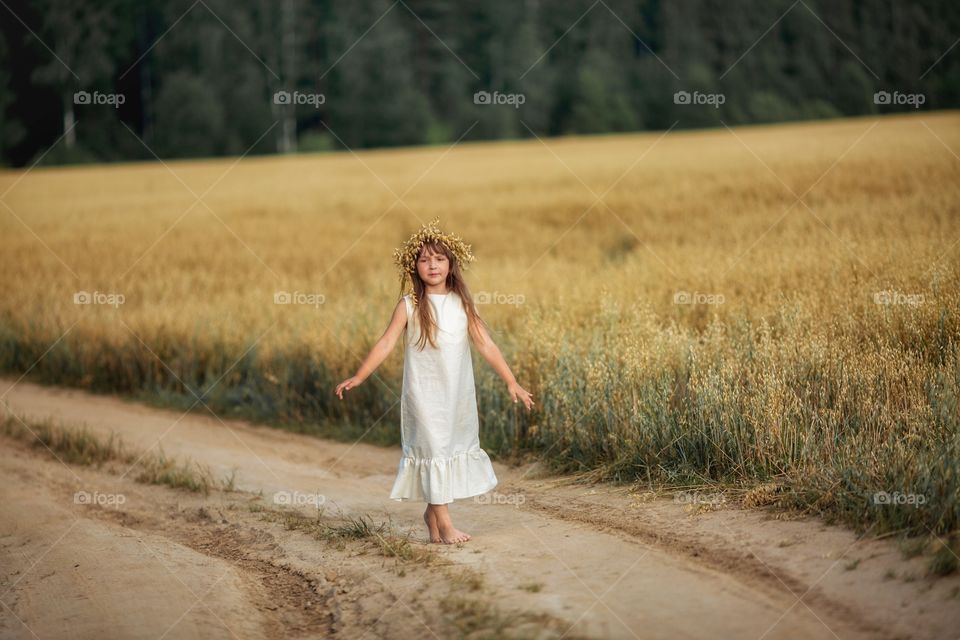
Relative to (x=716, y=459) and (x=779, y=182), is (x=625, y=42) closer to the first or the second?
(x=779, y=182)

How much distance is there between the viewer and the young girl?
19.8ft

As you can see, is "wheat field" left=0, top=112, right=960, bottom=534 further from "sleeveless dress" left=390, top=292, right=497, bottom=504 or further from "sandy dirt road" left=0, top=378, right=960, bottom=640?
"sleeveless dress" left=390, top=292, right=497, bottom=504

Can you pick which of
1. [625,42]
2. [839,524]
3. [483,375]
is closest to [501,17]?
[625,42]

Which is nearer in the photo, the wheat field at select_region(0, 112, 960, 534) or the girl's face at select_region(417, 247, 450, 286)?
the girl's face at select_region(417, 247, 450, 286)

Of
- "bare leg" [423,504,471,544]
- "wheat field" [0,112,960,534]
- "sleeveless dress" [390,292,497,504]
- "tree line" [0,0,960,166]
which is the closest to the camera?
"sleeveless dress" [390,292,497,504]

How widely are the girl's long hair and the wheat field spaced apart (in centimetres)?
168

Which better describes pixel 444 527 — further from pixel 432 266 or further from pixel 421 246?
pixel 421 246

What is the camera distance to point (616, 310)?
9594 mm

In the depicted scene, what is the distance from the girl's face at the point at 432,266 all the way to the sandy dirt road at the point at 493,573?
5.09 ft

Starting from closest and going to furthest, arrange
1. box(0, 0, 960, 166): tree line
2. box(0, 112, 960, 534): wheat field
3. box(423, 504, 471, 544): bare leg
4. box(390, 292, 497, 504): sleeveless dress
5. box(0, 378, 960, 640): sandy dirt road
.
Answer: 1. box(0, 378, 960, 640): sandy dirt road
2. box(390, 292, 497, 504): sleeveless dress
3. box(423, 504, 471, 544): bare leg
4. box(0, 112, 960, 534): wheat field
5. box(0, 0, 960, 166): tree line

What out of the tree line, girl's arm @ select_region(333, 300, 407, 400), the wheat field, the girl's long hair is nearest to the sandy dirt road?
the wheat field

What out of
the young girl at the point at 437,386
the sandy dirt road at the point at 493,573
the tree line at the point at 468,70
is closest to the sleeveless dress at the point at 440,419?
the young girl at the point at 437,386

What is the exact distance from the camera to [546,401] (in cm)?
842

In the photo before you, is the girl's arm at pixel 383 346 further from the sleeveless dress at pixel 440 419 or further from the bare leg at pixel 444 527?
the bare leg at pixel 444 527
